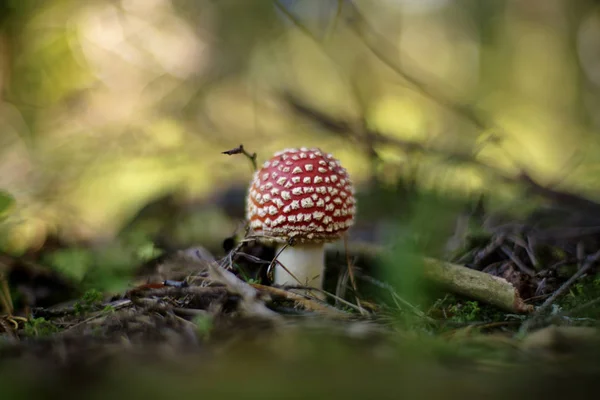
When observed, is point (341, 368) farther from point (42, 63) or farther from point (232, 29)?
point (232, 29)

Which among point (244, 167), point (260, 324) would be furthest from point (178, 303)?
point (244, 167)

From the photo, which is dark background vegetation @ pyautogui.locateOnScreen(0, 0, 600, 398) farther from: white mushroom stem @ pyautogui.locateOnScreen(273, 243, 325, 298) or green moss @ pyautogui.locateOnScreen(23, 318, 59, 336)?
green moss @ pyautogui.locateOnScreen(23, 318, 59, 336)

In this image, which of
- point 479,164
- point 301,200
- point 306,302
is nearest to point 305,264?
point 301,200

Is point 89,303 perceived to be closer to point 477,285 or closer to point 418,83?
point 477,285

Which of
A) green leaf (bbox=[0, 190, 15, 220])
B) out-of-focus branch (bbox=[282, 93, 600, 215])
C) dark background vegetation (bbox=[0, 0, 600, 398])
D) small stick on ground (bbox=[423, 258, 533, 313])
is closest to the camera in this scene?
small stick on ground (bbox=[423, 258, 533, 313])

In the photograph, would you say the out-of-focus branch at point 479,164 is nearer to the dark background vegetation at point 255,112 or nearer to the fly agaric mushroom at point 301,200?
the dark background vegetation at point 255,112

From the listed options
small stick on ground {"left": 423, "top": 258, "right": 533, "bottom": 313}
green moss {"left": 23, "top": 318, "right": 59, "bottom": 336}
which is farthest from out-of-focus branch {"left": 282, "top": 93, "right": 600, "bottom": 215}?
green moss {"left": 23, "top": 318, "right": 59, "bottom": 336}

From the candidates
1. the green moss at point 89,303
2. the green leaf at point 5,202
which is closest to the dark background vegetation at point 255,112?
the green leaf at point 5,202
